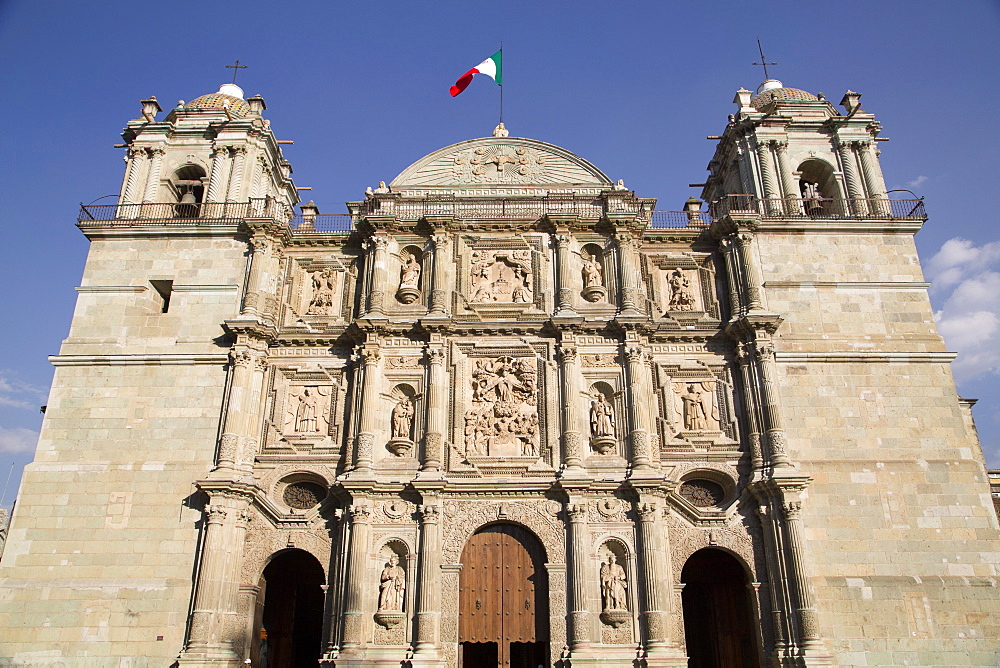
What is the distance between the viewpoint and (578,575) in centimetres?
1722

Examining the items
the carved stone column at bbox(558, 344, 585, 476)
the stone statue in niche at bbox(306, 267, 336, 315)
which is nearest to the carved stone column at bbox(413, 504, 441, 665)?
the carved stone column at bbox(558, 344, 585, 476)

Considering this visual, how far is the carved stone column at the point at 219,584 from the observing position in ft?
54.0

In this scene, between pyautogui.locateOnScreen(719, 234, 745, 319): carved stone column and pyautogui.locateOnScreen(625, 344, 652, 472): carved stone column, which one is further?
pyautogui.locateOnScreen(719, 234, 745, 319): carved stone column

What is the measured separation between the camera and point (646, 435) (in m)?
18.6

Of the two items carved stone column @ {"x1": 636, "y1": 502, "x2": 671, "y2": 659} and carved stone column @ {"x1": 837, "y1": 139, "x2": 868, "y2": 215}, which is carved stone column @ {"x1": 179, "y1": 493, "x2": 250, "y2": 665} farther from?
carved stone column @ {"x1": 837, "y1": 139, "x2": 868, "y2": 215}

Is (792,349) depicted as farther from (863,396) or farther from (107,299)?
(107,299)

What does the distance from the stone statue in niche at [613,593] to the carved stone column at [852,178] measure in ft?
40.6

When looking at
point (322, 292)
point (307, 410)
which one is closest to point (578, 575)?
point (307, 410)

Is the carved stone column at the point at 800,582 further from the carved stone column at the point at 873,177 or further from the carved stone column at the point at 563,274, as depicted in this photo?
the carved stone column at the point at 873,177

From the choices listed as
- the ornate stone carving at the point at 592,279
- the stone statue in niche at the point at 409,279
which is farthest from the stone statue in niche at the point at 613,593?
the stone statue in niche at the point at 409,279

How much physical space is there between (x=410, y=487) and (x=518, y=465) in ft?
8.59

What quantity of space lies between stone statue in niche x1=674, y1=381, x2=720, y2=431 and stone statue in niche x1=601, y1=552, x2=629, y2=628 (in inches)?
157

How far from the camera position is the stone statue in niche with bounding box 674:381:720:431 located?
19266 mm

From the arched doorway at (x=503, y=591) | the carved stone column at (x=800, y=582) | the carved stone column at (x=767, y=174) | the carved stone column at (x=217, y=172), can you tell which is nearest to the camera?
the carved stone column at (x=800, y=582)
